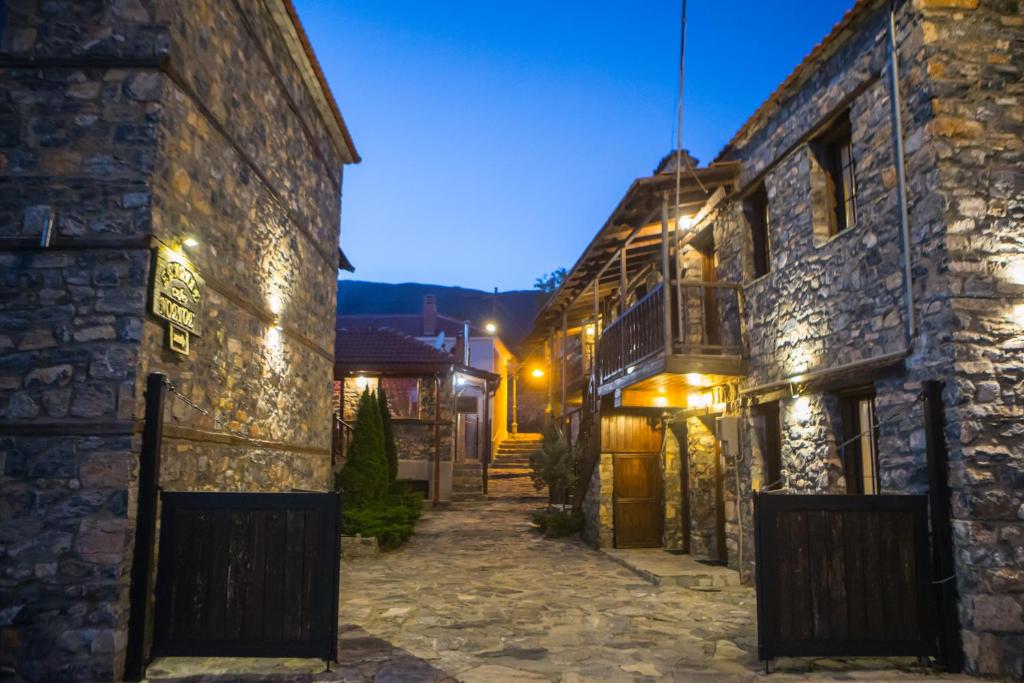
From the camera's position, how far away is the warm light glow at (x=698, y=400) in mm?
10695

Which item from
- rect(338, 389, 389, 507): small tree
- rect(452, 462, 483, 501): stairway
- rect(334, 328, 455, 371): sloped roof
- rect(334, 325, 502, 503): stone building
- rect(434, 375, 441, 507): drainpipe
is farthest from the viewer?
rect(452, 462, 483, 501): stairway

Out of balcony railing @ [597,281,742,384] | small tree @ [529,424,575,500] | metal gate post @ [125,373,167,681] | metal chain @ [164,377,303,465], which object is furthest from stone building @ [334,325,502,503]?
metal gate post @ [125,373,167,681]

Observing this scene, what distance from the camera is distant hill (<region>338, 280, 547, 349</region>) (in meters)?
60.9

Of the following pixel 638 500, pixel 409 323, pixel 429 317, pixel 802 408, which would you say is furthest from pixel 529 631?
pixel 409 323

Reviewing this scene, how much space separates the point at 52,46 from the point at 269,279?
3107 mm

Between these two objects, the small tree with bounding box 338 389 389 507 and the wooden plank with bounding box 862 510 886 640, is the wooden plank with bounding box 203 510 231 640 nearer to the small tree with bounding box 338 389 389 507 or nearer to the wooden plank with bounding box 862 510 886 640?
the wooden plank with bounding box 862 510 886 640

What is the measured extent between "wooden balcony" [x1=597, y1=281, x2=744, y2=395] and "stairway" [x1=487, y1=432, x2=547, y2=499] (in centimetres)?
954

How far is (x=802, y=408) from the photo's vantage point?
7902 millimetres

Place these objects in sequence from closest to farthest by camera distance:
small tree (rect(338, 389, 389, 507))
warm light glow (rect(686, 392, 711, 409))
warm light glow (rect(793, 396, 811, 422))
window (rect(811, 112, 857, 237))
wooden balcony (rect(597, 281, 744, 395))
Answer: window (rect(811, 112, 857, 237)), warm light glow (rect(793, 396, 811, 422)), wooden balcony (rect(597, 281, 744, 395)), warm light glow (rect(686, 392, 711, 409)), small tree (rect(338, 389, 389, 507))

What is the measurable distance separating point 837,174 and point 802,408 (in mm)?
2609

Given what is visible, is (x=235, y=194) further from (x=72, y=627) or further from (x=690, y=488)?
(x=690, y=488)

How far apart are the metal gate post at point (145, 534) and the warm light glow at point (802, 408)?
20.7 ft

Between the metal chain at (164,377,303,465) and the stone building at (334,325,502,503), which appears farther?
the stone building at (334,325,502,503)

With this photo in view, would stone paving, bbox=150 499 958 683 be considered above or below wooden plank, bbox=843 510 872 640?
below
